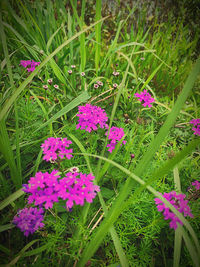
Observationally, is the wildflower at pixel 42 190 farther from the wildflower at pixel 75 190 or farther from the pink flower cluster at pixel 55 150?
the pink flower cluster at pixel 55 150

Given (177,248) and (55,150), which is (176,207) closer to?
(177,248)

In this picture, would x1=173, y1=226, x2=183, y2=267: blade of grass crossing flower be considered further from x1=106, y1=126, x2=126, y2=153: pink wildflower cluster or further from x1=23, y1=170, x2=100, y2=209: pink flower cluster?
x1=106, y1=126, x2=126, y2=153: pink wildflower cluster

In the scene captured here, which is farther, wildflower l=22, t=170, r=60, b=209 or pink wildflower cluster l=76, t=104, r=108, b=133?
pink wildflower cluster l=76, t=104, r=108, b=133

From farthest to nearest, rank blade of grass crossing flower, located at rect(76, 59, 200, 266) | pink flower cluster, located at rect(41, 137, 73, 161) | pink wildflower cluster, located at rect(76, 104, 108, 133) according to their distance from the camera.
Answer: pink wildflower cluster, located at rect(76, 104, 108, 133) < pink flower cluster, located at rect(41, 137, 73, 161) < blade of grass crossing flower, located at rect(76, 59, 200, 266)

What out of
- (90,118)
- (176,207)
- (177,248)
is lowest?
(177,248)

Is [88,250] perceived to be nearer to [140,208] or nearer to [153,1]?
[140,208]

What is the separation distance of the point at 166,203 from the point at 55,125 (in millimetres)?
1069

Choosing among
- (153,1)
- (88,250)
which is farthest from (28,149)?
(153,1)

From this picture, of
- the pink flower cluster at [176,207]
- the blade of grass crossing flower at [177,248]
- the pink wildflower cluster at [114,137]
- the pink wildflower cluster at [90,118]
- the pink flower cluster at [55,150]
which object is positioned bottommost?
the blade of grass crossing flower at [177,248]

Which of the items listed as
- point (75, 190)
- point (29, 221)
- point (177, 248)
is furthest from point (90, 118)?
point (177, 248)

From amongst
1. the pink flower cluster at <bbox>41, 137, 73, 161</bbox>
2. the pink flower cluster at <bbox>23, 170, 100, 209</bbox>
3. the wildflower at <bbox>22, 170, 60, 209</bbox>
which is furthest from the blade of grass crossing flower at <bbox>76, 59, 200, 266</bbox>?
the pink flower cluster at <bbox>41, 137, 73, 161</bbox>

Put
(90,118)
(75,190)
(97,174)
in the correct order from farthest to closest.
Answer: (90,118) < (97,174) < (75,190)

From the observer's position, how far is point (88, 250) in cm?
72

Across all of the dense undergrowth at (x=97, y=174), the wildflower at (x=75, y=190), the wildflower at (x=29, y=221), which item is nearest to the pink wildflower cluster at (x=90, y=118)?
the dense undergrowth at (x=97, y=174)
